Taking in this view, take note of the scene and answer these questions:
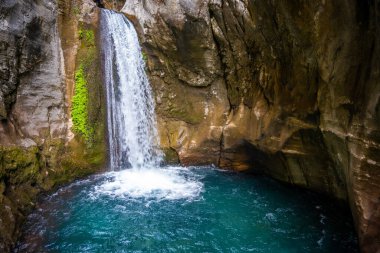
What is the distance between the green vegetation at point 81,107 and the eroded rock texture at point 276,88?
8.88 ft

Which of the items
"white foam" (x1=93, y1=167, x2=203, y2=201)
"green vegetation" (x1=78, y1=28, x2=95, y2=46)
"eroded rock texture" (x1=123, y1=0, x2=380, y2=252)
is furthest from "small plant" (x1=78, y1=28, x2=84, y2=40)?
"white foam" (x1=93, y1=167, x2=203, y2=201)

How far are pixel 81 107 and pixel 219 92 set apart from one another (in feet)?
17.2

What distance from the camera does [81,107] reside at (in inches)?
438

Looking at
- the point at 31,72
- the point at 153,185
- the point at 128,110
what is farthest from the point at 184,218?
the point at 31,72

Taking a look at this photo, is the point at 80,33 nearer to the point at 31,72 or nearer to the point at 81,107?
the point at 31,72

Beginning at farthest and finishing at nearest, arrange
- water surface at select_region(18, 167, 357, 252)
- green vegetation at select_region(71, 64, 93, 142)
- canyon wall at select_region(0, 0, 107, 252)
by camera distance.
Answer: green vegetation at select_region(71, 64, 93, 142), canyon wall at select_region(0, 0, 107, 252), water surface at select_region(18, 167, 357, 252)

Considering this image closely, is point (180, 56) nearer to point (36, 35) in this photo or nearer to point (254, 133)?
point (254, 133)

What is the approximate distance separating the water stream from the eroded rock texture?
0.71m

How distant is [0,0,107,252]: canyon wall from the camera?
888 centimetres

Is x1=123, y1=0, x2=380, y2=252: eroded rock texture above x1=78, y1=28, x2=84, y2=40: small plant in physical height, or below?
below

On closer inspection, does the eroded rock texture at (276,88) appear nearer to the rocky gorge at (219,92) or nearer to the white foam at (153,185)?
the rocky gorge at (219,92)

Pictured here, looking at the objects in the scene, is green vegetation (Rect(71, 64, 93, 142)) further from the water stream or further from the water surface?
the water surface

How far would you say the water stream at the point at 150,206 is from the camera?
7.43 metres

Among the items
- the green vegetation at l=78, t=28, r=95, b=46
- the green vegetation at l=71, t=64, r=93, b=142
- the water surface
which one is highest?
the green vegetation at l=78, t=28, r=95, b=46
